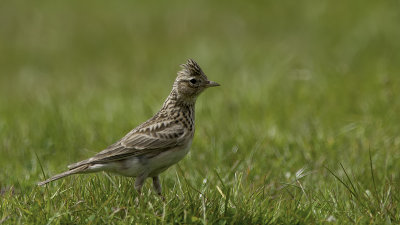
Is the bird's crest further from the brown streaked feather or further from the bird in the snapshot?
the brown streaked feather

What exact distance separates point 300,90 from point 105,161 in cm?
477

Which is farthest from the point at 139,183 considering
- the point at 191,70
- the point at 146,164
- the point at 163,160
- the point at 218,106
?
the point at 218,106

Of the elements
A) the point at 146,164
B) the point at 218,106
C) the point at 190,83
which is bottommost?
the point at 218,106

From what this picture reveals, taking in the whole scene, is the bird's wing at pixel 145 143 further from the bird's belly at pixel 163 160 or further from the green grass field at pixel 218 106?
the green grass field at pixel 218 106

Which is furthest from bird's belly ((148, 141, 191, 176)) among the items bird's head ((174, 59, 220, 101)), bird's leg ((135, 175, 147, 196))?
bird's head ((174, 59, 220, 101))

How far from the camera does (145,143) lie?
566cm

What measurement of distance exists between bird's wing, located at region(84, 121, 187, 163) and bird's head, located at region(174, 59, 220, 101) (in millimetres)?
490

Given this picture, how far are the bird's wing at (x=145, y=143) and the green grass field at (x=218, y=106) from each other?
0.88ft

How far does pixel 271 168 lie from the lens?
6754 mm

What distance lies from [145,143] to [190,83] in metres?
0.87

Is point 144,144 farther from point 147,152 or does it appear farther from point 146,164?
point 146,164

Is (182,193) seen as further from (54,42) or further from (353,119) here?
(54,42)

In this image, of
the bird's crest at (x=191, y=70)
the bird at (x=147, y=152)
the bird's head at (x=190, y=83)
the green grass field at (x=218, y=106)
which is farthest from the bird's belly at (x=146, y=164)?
the bird's crest at (x=191, y=70)

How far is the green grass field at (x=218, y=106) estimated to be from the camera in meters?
4.94
